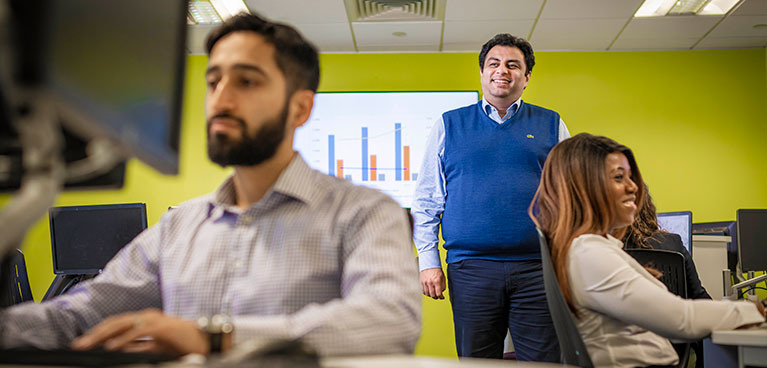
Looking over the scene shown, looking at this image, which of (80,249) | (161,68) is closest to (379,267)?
(161,68)

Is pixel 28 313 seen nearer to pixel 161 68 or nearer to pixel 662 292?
pixel 161 68

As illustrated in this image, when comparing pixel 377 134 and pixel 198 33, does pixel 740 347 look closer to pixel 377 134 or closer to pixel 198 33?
pixel 377 134

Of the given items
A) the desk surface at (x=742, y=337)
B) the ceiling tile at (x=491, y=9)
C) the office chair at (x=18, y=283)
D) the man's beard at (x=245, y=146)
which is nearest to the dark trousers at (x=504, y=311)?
the desk surface at (x=742, y=337)

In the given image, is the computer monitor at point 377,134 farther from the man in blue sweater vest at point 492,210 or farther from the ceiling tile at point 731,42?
the man in blue sweater vest at point 492,210

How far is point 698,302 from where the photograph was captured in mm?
1426

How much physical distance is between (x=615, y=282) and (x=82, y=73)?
126 cm

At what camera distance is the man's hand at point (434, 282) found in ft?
8.05

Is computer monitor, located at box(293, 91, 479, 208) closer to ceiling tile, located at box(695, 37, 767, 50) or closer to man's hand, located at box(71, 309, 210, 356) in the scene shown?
ceiling tile, located at box(695, 37, 767, 50)

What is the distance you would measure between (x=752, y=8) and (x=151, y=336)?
4.61m

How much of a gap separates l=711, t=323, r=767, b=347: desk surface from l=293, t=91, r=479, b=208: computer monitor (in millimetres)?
3365

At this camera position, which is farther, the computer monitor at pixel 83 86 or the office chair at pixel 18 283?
the office chair at pixel 18 283

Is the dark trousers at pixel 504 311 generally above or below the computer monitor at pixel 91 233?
below

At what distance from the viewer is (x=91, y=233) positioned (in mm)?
2959

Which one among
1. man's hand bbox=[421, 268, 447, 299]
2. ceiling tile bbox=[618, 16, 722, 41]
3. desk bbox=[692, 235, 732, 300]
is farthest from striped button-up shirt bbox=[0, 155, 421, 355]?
ceiling tile bbox=[618, 16, 722, 41]
